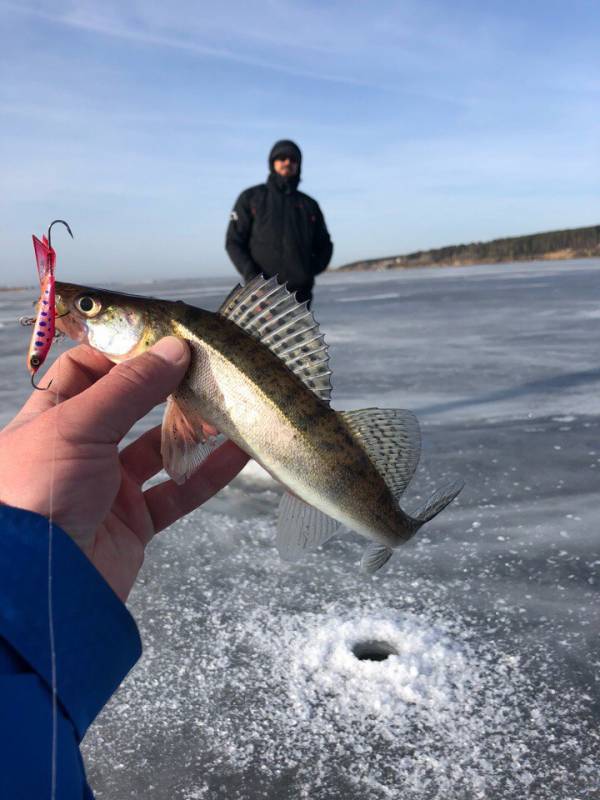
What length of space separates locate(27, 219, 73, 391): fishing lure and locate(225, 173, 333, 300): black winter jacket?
4.41 metres

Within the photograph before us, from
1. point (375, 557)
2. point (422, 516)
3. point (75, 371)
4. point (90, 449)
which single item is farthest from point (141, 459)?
point (422, 516)

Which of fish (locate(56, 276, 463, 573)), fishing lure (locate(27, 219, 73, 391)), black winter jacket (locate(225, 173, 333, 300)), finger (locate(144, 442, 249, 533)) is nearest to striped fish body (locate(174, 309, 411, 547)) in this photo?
fish (locate(56, 276, 463, 573))

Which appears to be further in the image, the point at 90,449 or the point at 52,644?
the point at 90,449

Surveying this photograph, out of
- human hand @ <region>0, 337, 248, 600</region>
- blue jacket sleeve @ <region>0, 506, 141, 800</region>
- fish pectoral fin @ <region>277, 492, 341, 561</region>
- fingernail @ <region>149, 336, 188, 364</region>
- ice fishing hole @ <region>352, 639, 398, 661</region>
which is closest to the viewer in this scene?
blue jacket sleeve @ <region>0, 506, 141, 800</region>

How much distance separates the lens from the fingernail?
75.2 inches

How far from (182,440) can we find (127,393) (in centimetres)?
37

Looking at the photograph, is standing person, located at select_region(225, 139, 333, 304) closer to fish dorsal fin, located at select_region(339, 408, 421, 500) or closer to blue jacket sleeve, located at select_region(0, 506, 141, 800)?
fish dorsal fin, located at select_region(339, 408, 421, 500)

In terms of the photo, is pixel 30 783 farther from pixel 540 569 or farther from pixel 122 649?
pixel 540 569

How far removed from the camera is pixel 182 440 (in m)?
2.12

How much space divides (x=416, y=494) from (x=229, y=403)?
2552 millimetres

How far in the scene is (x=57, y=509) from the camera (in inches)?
63.1

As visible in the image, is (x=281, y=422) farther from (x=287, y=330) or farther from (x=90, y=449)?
(x=90, y=449)

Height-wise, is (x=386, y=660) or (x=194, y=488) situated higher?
(x=194, y=488)

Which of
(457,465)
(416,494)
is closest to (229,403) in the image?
(416,494)
